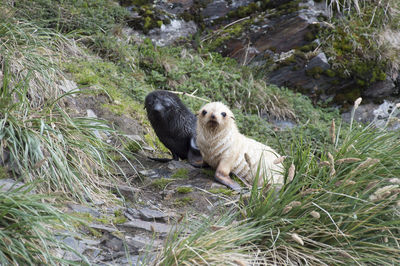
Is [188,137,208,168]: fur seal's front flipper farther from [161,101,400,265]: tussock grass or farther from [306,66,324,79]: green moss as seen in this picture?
[306,66,324,79]: green moss

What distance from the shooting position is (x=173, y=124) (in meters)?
5.63

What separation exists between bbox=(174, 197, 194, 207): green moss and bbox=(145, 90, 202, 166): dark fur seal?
104 cm

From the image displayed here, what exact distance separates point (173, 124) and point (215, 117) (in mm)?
992

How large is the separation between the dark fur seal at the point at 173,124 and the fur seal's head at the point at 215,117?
2.36 ft

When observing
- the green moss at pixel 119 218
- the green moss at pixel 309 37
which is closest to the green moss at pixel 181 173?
the green moss at pixel 119 218

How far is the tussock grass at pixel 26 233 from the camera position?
108 inches

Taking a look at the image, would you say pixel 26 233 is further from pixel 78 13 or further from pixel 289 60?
pixel 289 60

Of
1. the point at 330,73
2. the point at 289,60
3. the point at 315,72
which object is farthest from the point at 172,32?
the point at 330,73

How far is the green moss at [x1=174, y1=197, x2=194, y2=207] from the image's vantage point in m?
4.41

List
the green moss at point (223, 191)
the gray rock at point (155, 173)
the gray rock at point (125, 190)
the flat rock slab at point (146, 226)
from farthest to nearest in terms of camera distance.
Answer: the gray rock at point (155, 173)
the green moss at point (223, 191)
the gray rock at point (125, 190)
the flat rock slab at point (146, 226)

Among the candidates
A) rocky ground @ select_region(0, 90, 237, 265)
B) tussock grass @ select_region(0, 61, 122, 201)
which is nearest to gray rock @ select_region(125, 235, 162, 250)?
rocky ground @ select_region(0, 90, 237, 265)

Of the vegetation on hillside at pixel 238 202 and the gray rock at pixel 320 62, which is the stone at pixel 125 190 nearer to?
the vegetation on hillside at pixel 238 202

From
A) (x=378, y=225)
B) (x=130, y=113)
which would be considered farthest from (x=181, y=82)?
(x=378, y=225)

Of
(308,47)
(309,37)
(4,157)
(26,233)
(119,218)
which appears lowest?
(308,47)
